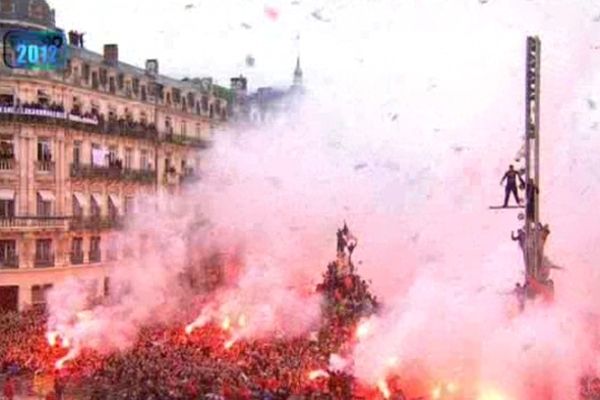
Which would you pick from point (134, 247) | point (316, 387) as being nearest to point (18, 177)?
point (134, 247)

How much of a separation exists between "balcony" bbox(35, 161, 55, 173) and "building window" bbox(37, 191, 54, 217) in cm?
87

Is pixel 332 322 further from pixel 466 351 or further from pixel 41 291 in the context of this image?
pixel 41 291

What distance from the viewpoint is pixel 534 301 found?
19.0 metres

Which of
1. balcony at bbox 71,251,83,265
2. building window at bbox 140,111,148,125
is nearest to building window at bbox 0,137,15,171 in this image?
balcony at bbox 71,251,83,265

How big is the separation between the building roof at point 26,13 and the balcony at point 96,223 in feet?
26.0

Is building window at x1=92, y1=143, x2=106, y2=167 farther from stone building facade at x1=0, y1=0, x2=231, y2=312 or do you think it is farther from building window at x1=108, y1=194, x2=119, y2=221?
building window at x1=108, y1=194, x2=119, y2=221

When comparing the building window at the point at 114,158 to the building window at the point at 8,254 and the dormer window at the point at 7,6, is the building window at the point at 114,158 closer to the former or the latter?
the building window at the point at 8,254

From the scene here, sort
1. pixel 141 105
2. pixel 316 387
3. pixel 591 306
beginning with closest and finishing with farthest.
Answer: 1. pixel 316 387
2. pixel 591 306
3. pixel 141 105

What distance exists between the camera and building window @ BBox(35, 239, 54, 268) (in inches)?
1521

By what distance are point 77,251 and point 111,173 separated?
4359mm

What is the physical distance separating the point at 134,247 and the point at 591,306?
24442mm

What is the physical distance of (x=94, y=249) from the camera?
41812mm

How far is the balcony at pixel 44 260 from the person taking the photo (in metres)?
38.6

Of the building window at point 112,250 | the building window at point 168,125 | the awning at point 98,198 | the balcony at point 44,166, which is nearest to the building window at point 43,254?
the balcony at point 44,166
